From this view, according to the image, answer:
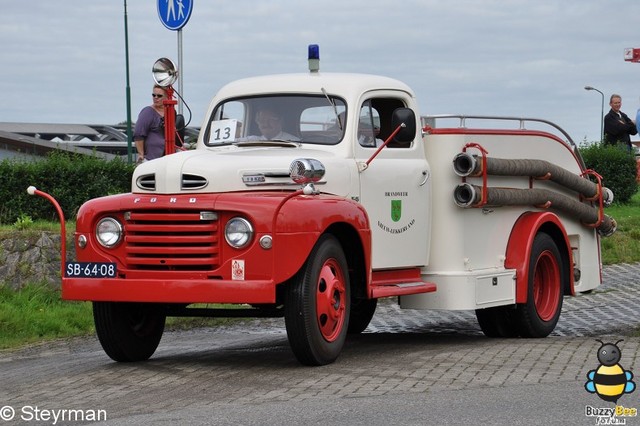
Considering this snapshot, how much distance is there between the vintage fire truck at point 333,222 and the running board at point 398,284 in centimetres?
2

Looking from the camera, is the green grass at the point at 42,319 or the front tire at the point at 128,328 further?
the green grass at the point at 42,319

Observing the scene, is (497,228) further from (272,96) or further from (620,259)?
(620,259)

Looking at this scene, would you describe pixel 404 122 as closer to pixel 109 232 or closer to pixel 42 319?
pixel 109 232

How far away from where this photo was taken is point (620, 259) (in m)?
19.7

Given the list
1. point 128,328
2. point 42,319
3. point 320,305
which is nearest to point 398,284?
point 320,305

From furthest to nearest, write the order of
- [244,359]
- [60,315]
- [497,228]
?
[60,315] < [497,228] < [244,359]

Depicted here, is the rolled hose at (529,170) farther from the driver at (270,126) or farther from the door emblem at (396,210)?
the driver at (270,126)

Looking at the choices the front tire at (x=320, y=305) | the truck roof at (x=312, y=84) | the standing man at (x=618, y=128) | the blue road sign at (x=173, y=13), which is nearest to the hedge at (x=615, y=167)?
the standing man at (x=618, y=128)

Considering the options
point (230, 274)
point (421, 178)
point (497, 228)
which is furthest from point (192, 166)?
point (497, 228)

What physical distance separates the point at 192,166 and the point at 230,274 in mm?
1003

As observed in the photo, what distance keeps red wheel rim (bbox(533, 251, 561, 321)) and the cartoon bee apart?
378 cm

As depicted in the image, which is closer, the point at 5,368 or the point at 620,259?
the point at 5,368

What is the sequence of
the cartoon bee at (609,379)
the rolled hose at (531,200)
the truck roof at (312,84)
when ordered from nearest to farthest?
the cartoon bee at (609,379) < the truck roof at (312,84) < the rolled hose at (531,200)

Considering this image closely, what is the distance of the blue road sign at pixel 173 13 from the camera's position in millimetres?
14977
